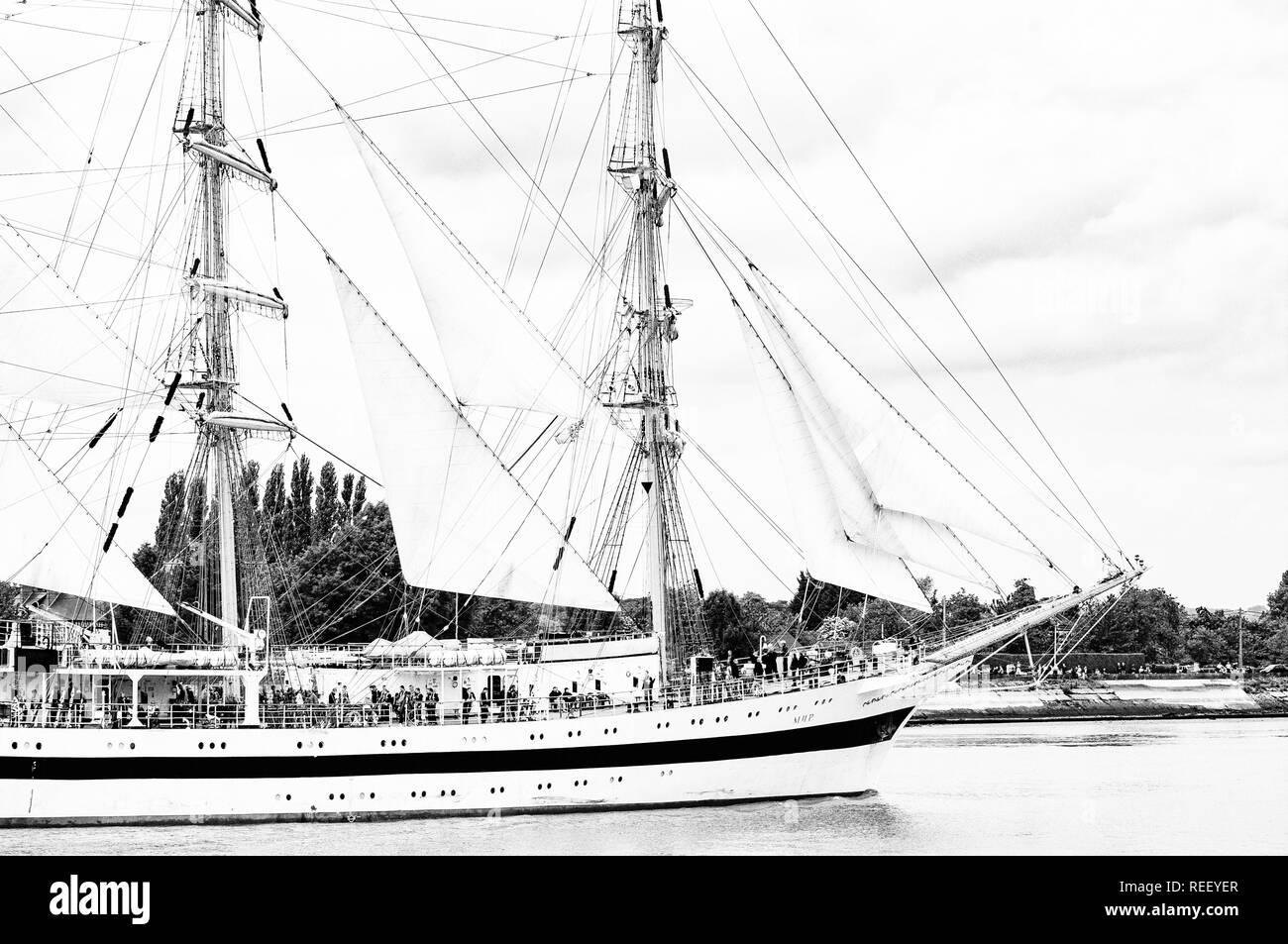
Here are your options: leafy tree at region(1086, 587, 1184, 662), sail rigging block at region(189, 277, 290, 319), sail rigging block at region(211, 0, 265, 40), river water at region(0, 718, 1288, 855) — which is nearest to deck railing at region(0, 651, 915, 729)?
river water at region(0, 718, 1288, 855)

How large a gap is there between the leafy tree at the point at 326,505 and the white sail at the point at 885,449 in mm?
36599

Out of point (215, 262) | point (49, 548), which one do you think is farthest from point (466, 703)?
point (215, 262)

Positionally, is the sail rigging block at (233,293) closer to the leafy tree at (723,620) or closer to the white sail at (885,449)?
the white sail at (885,449)

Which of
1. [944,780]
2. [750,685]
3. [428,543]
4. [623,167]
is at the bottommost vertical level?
[944,780]

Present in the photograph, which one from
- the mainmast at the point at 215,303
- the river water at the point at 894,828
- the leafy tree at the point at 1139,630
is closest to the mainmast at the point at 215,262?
the mainmast at the point at 215,303

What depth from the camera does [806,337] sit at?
38.3 metres

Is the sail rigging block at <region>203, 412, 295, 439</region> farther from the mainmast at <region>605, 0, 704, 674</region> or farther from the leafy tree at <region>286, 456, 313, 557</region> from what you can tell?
the leafy tree at <region>286, 456, 313, 557</region>

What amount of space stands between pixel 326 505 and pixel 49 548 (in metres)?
33.0

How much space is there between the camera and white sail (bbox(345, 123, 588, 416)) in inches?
1572

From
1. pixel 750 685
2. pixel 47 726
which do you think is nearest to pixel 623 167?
pixel 750 685

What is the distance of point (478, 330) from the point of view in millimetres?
40031

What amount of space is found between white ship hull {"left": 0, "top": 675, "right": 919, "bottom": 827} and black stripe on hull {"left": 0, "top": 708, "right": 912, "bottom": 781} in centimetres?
2
